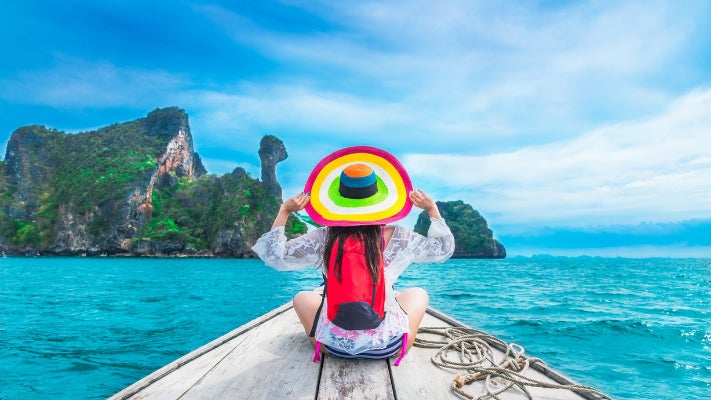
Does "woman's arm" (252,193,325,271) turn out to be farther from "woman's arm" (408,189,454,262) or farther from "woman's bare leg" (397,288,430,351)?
"woman's bare leg" (397,288,430,351)

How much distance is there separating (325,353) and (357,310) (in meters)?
0.54

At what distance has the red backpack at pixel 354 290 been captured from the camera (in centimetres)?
220

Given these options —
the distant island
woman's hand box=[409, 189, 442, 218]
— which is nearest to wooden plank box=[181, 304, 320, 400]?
woman's hand box=[409, 189, 442, 218]

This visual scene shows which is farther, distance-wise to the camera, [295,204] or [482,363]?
[482,363]

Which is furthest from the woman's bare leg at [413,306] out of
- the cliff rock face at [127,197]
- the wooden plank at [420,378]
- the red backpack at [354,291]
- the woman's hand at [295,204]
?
the cliff rock face at [127,197]

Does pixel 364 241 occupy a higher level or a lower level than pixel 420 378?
higher

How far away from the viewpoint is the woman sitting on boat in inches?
88.1

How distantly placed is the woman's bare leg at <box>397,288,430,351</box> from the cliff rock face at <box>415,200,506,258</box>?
297ft

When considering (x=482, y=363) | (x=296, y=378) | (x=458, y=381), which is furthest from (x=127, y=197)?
(x=458, y=381)

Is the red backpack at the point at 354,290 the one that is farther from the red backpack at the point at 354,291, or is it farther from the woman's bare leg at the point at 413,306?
the woman's bare leg at the point at 413,306

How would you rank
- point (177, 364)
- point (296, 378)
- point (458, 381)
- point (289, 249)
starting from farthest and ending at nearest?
point (177, 364), point (289, 249), point (296, 378), point (458, 381)

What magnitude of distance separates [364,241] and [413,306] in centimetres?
69

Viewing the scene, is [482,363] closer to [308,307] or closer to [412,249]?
[412,249]

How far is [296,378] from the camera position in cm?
219
